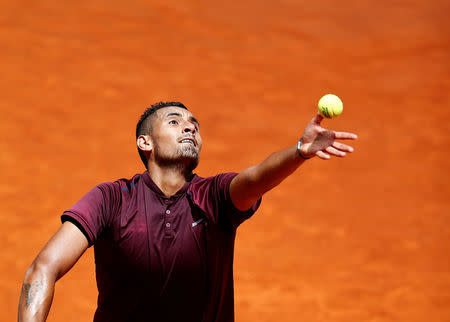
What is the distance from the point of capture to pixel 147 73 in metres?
8.10

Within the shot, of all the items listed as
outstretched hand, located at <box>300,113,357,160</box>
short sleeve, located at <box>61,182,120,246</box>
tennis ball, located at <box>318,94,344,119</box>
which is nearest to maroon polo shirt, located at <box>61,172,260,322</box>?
short sleeve, located at <box>61,182,120,246</box>

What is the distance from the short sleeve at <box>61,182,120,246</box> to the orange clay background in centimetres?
252

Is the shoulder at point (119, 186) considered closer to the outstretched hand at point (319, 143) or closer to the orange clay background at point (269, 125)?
the outstretched hand at point (319, 143)

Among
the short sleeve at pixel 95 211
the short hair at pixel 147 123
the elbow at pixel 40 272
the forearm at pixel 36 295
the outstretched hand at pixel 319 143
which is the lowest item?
the forearm at pixel 36 295

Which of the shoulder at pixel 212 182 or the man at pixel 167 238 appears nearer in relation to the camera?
the man at pixel 167 238

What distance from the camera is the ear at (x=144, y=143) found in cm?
330

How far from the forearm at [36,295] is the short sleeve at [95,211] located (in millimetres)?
255

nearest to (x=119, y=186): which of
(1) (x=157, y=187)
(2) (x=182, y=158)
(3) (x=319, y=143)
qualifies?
(1) (x=157, y=187)

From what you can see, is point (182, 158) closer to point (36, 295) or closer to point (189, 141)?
point (189, 141)

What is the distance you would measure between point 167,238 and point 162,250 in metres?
0.06

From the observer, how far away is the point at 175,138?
317cm

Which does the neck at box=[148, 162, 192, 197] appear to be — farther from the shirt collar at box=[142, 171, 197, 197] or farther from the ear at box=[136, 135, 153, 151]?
the ear at box=[136, 135, 153, 151]

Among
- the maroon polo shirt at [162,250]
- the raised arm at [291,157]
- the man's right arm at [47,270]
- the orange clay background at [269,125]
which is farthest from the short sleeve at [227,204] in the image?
the orange clay background at [269,125]

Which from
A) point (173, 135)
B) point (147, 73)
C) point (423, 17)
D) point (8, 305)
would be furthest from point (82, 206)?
point (423, 17)
